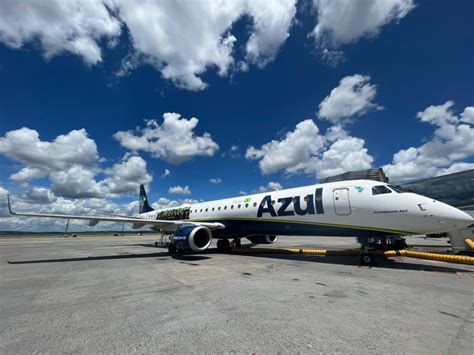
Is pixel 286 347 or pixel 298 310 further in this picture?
pixel 298 310

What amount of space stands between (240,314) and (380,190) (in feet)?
27.1

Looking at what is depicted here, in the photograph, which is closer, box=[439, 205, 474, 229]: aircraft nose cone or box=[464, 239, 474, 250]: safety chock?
box=[439, 205, 474, 229]: aircraft nose cone

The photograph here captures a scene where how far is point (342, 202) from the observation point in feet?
35.0

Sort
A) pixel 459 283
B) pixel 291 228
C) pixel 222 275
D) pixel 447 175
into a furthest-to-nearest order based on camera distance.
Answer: pixel 447 175 → pixel 291 228 → pixel 222 275 → pixel 459 283

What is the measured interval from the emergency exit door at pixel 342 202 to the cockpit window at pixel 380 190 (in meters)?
1.07

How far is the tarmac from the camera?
10.8ft

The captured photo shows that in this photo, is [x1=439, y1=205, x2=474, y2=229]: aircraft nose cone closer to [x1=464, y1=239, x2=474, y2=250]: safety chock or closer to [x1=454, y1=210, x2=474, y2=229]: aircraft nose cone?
[x1=454, y1=210, x2=474, y2=229]: aircraft nose cone

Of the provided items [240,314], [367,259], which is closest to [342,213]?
[367,259]

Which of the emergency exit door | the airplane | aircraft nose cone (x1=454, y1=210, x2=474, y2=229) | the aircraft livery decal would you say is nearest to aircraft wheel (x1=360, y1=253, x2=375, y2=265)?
the airplane

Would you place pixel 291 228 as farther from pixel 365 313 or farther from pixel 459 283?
pixel 365 313

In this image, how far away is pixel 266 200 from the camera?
14258 millimetres

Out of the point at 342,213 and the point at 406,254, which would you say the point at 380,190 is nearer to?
the point at 342,213

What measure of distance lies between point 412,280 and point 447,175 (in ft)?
167

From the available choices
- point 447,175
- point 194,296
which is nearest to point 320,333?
point 194,296
